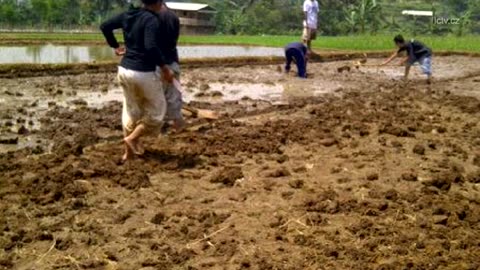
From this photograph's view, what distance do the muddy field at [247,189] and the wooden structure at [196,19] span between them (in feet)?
145

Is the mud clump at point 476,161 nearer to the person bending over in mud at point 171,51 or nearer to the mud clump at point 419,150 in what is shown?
the mud clump at point 419,150

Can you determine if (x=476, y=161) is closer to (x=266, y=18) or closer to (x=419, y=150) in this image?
(x=419, y=150)

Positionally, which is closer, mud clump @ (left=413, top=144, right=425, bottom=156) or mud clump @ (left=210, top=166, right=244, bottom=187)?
mud clump @ (left=210, top=166, right=244, bottom=187)

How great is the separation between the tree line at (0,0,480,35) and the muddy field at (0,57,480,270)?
119ft

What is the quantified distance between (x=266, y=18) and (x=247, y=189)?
2147 inches

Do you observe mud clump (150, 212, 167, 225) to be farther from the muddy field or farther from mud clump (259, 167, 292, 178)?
mud clump (259, 167, 292, 178)

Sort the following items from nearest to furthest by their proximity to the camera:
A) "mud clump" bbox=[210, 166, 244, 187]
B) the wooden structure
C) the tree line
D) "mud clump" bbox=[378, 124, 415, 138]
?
"mud clump" bbox=[210, 166, 244, 187], "mud clump" bbox=[378, 124, 415, 138], the tree line, the wooden structure

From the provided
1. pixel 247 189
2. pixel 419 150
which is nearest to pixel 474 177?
pixel 419 150

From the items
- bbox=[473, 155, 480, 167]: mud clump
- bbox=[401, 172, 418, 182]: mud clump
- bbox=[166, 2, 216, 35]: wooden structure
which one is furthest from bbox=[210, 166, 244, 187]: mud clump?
bbox=[166, 2, 216, 35]: wooden structure

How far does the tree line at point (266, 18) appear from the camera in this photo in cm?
4616

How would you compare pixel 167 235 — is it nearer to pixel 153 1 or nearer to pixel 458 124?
pixel 153 1

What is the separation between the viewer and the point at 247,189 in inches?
196

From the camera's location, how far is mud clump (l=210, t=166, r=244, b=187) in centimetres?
512

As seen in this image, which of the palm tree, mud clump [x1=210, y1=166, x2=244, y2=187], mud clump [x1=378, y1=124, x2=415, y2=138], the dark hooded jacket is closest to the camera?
mud clump [x1=210, y1=166, x2=244, y2=187]
